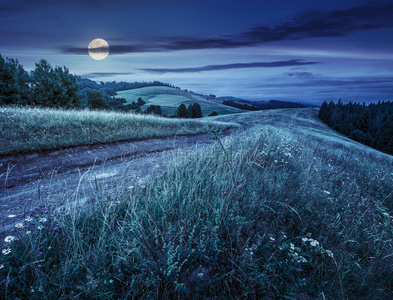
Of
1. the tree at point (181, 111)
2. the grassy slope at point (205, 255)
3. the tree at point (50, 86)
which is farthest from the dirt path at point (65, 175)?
the tree at point (181, 111)

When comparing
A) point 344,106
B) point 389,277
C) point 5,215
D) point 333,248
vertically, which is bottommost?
point 5,215

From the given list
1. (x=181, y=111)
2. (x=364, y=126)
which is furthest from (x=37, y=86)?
(x=364, y=126)

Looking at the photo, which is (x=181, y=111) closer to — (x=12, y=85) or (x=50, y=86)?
(x=50, y=86)

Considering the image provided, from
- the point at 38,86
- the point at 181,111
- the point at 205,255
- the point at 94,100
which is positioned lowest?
the point at 181,111

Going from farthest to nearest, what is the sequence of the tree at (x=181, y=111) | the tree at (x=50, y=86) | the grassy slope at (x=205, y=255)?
the tree at (x=181, y=111) → the tree at (x=50, y=86) → the grassy slope at (x=205, y=255)

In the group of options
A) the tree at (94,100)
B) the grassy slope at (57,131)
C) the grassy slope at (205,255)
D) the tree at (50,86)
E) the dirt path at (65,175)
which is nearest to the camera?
the grassy slope at (205,255)

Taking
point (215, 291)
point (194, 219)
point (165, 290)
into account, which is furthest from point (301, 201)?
point (165, 290)

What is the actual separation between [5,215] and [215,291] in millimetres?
3887

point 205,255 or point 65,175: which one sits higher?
point 205,255

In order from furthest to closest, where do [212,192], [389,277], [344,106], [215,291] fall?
[344,106] < [212,192] < [389,277] < [215,291]

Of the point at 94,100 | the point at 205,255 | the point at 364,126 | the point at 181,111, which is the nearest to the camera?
the point at 205,255

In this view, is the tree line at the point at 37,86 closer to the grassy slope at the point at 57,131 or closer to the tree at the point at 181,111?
the grassy slope at the point at 57,131

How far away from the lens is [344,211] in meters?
3.48

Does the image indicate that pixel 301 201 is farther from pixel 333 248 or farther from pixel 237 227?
pixel 237 227
